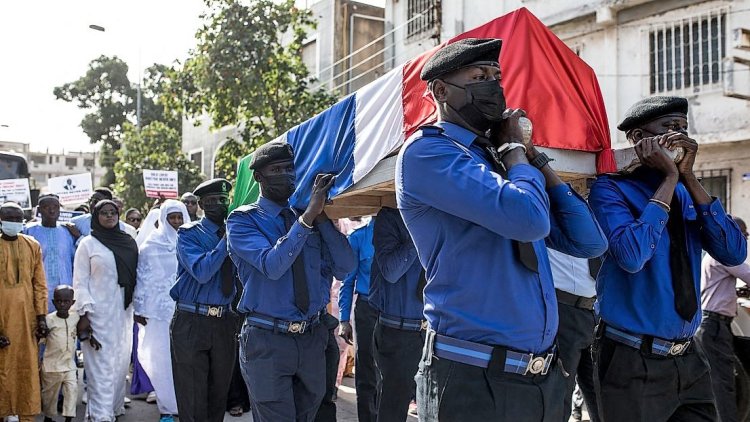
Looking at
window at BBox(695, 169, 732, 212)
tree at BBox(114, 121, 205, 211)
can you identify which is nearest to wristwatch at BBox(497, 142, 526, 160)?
window at BBox(695, 169, 732, 212)

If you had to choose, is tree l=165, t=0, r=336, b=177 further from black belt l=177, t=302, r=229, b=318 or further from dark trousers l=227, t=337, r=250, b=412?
black belt l=177, t=302, r=229, b=318

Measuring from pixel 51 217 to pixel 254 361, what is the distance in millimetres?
4973

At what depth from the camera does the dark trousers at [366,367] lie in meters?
5.75

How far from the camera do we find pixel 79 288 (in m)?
6.62

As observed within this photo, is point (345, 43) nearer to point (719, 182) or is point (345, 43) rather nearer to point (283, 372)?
point (719, 182)

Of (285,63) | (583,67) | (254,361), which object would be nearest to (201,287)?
(254,361)

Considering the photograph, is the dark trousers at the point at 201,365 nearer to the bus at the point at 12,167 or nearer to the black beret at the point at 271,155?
the black beret at the point at 271,155

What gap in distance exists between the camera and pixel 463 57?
96.8 inches

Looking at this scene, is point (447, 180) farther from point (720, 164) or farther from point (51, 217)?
point (720, 164)

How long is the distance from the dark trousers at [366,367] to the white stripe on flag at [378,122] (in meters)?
1.75

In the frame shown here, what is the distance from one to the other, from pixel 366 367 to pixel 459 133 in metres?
3.57

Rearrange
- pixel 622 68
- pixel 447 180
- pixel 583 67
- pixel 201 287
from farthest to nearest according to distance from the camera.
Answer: pixel 622 68, pixel 201 287, pixel 583 67, pixel 447 180

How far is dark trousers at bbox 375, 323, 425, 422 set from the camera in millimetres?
4926

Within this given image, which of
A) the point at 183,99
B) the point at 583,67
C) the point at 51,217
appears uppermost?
the point at 183,99
